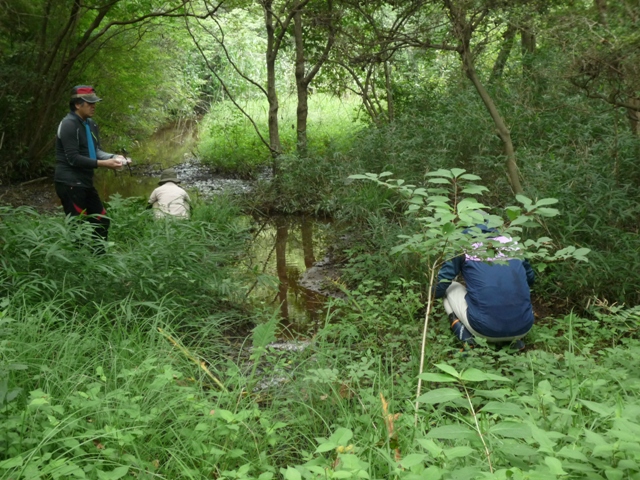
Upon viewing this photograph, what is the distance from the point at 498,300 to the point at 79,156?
3.85 m

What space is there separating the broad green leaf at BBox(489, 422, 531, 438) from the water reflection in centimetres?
297

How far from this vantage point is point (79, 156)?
5508mm

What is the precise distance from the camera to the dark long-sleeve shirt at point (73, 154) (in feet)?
18.0

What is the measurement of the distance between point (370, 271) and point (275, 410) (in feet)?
10.3

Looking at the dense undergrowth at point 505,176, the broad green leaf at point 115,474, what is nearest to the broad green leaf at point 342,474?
the broad green leaf at point 115,474

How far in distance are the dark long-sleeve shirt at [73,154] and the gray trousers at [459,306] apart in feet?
11.0

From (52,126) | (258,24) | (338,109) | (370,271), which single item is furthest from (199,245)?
(258,24)

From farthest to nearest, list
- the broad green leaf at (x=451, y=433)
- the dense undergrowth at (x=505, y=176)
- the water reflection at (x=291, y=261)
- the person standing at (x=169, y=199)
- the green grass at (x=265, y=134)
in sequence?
the green grass at (x=265, y=134) < the person standing at (x=169, y=199) < the water reflection at (x=291, y=261) < the dense undergrowth at (x=505, y=176) < the broad green leaf at (x=451, y=433)

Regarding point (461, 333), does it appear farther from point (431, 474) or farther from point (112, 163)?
point (112, 163)

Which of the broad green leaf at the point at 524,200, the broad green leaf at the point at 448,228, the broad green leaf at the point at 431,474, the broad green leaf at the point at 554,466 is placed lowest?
the broad green leaf at the point at 431,474

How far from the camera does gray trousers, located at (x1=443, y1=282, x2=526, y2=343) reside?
4.29m

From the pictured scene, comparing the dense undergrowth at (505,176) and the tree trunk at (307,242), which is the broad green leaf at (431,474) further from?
the tree trunk at (307,242)

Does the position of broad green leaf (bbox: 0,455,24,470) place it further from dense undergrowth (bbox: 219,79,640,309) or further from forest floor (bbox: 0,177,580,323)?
forest floor (bbox: 0,177,580,323)

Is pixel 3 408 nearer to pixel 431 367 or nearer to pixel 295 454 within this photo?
pixel 295 454
